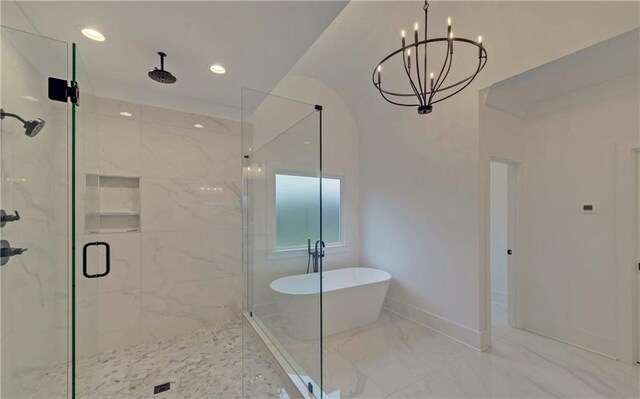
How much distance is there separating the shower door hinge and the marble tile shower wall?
78 cm

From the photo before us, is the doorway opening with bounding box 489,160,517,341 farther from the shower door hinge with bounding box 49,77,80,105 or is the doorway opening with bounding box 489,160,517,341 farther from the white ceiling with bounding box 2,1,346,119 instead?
the shower door hinge with bounding box 49,77,80,105

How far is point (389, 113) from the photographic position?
367 cm

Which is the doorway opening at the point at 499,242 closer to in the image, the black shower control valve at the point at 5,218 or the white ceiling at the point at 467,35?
the white ceiling at the point at 467,35

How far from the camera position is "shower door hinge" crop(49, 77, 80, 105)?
1.53m

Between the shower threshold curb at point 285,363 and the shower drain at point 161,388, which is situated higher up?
the shower threshold curb at point 285,363

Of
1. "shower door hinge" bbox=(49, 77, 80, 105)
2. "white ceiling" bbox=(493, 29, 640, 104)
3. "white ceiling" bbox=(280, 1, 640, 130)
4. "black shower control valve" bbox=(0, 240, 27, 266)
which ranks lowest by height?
"black shower control valve" bbox=(0, 240, 27, 266)

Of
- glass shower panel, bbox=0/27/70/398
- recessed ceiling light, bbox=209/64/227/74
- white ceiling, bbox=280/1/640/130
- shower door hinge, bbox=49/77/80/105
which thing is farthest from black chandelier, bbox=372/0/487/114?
glass shower panel, bbox=0/27/70/398

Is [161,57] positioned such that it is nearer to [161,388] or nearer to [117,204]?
[117,204]

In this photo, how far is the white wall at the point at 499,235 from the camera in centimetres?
374

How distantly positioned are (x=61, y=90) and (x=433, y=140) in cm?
336

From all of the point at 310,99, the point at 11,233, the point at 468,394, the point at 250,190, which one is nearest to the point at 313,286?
the point at 250,190

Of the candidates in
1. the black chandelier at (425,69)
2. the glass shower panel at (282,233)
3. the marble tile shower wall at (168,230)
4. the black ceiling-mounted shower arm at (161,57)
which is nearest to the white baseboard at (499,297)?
the glass shower panel at (282,233)

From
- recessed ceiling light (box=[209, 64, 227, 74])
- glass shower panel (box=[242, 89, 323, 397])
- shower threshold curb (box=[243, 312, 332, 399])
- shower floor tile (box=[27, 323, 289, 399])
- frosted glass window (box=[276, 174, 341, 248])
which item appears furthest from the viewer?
frosted glass window (box=[276, 174, 341, 248])

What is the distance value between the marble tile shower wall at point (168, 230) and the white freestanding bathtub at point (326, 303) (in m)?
0.83
